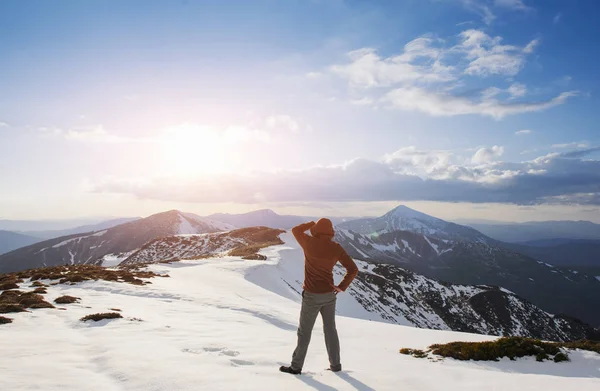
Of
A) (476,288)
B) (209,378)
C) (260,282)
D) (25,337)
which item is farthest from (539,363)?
(476,288)

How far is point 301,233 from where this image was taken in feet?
25.6

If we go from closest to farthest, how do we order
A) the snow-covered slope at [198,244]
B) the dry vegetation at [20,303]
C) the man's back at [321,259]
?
the man's back at [321,259] → the dry vegetation at [20,303] → the snow-covered slope at [198,244]

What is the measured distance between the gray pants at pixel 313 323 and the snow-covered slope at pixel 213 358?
1.21ft

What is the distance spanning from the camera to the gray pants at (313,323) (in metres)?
7.03

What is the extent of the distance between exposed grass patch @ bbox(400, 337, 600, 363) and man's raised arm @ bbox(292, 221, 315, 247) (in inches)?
198

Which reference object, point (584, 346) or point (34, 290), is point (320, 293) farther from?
point (34, 290)

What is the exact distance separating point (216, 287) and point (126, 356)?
18.1 meters

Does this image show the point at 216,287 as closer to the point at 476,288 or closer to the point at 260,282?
the point at 260,282

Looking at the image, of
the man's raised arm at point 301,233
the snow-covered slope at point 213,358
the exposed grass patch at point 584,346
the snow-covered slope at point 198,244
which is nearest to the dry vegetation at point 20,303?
the snow-covered slope at point 213,358

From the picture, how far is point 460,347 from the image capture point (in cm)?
971

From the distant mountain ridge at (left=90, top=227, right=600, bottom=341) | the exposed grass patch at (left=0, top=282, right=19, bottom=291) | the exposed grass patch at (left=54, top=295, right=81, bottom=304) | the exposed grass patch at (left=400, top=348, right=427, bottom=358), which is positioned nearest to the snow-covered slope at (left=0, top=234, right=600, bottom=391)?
the exposed grass patch at (left=400, top=348, right=427, bottom=358)

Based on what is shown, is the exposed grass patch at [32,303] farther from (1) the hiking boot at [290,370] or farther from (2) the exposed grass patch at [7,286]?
(1) the hiking boot at [290,370]

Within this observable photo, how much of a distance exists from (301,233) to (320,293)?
1412 mm

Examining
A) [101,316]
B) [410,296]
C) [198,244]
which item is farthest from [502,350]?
[410,296]
